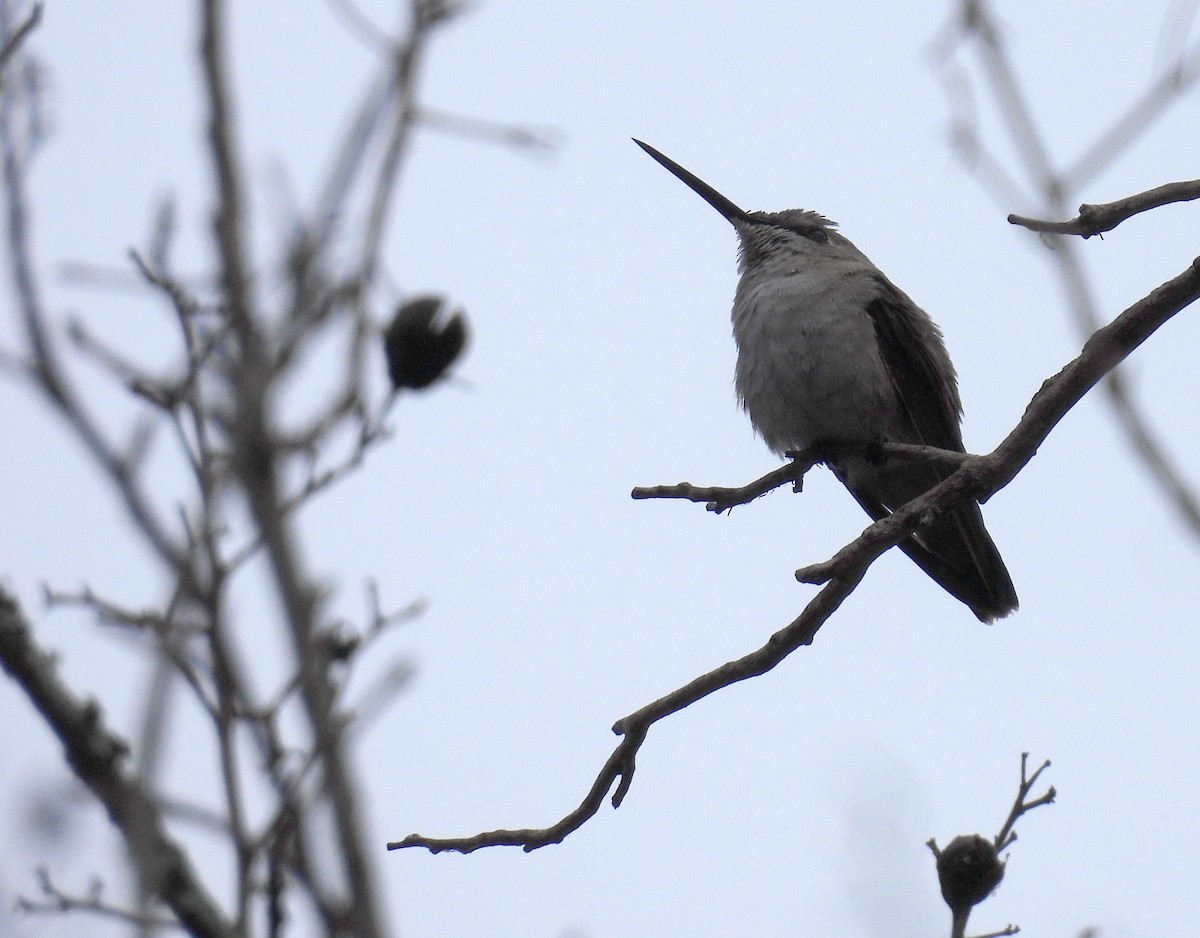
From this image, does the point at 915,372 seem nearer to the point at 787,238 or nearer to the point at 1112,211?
the point at 787,238

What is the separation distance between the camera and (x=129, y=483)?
3951 millimetres

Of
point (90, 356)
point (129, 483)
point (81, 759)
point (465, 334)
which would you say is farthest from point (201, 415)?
point (465, 334)

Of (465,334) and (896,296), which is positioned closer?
(465,334)

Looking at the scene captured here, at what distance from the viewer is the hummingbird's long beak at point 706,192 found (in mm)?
7434

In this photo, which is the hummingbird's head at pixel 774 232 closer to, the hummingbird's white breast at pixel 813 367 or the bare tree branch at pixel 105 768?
the hummingbird's white breast at pixel 813 367

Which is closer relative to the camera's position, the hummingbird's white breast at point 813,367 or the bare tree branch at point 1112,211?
the bare tree branch at point 1112,211

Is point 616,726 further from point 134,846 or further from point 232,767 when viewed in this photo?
point 134,846

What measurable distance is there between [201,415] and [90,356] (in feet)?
2.27

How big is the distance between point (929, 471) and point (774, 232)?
1764 millimetres

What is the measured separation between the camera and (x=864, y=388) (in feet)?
18.7

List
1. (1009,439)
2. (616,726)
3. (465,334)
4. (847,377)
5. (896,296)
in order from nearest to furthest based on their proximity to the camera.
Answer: (616,726) < (1009,439) < (465,334) < (847,377) < (896,296)

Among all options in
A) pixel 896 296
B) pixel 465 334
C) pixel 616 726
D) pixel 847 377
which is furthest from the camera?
pixel 896 296

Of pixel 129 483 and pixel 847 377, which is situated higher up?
pixel 847 377

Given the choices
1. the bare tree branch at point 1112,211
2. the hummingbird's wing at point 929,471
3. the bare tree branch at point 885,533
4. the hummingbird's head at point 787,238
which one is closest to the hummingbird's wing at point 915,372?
the hummingbird's wing at point 929,471
